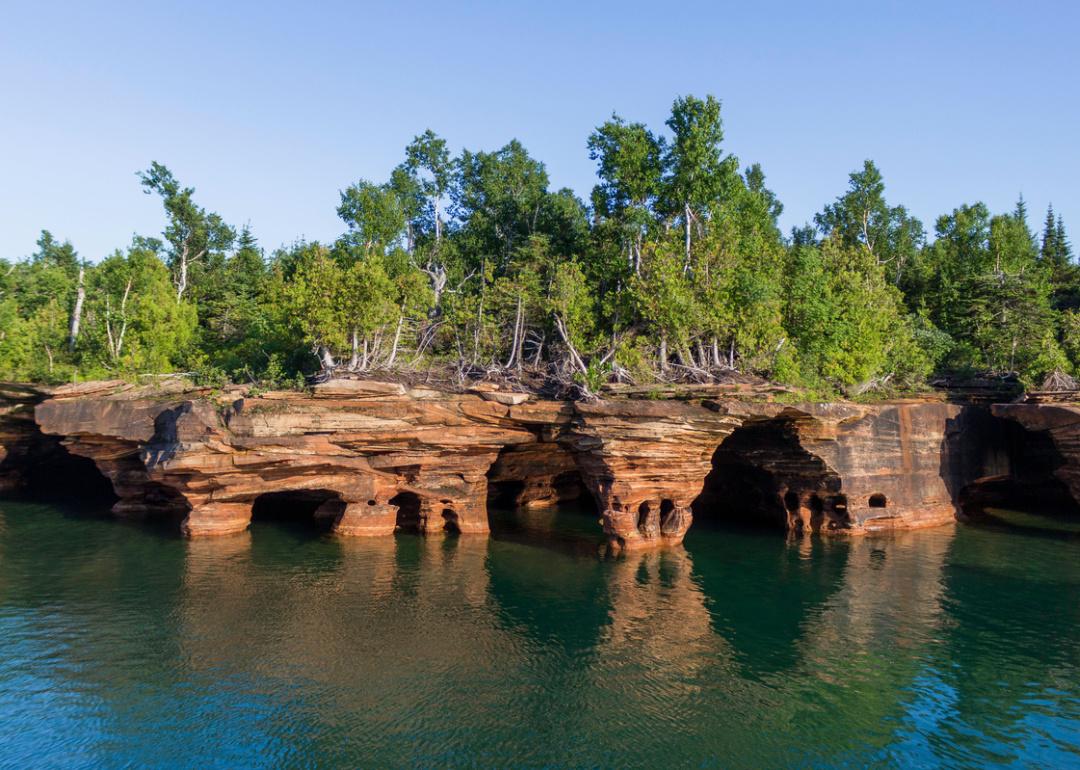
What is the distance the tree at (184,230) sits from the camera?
4616cm

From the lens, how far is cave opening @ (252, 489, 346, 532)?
3069 cm

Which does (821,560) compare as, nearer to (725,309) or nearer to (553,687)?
(725,309)

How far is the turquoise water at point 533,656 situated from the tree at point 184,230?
83.3 feet

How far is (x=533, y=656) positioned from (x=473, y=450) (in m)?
12.8

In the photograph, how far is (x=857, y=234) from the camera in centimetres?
4809

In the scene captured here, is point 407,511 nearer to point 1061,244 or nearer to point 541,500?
point 541,500

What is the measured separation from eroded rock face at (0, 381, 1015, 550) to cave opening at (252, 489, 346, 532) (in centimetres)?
29

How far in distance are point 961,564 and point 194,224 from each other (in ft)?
162

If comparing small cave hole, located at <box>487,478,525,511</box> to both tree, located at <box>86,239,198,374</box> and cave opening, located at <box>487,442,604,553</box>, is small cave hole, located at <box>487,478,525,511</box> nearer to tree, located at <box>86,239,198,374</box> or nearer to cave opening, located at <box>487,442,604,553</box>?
cave opening, located at <box>487,442,604,553</box>

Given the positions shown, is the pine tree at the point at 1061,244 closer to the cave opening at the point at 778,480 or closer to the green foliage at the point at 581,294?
the green foliage at the point at 581,294

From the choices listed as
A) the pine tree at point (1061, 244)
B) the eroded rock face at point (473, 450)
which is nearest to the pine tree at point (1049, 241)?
the pine tree at point (1061, 244)

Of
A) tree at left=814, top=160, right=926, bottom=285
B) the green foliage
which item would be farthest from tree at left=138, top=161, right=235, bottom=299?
tree at left=814, top=160, right=926, bottom=285

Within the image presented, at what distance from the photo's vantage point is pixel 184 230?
156 ft

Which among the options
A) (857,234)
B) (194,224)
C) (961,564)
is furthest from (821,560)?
(194,224)
